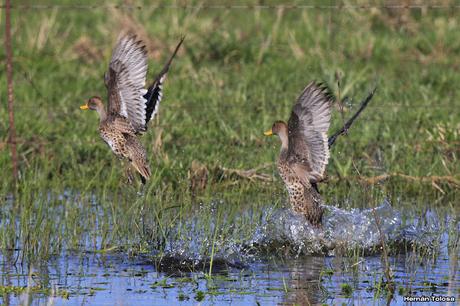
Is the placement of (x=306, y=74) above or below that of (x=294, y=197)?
above

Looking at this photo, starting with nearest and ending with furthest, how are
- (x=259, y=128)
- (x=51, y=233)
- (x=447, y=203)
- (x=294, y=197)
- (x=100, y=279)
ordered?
1. (x=100, y=279)
2. (x=51, y=233)
3. (x=294, y=197)
4. (x=447, y=203)
5. (x=259, y=128)

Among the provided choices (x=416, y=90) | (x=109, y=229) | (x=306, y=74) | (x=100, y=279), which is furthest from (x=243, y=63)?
(x=100, y=279)

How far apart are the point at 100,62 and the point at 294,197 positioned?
467cm

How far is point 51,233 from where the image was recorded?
285 inches

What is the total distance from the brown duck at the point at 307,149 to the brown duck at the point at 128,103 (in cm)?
87

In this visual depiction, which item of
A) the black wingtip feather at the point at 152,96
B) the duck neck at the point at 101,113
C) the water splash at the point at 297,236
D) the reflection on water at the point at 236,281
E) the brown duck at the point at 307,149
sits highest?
the black wingtip feather at the point at 152,96

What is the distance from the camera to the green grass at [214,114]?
7582mm

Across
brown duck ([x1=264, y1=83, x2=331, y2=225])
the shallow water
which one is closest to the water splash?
the shallow water

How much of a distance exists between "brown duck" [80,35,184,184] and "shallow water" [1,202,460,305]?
2.55 ft

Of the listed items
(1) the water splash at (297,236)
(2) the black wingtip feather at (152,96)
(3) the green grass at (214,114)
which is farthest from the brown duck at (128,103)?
(1) the water splash at (297,236)

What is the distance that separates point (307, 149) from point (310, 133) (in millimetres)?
136

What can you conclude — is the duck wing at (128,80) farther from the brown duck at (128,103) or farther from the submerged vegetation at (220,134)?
the submerged vegetation at (220,134)

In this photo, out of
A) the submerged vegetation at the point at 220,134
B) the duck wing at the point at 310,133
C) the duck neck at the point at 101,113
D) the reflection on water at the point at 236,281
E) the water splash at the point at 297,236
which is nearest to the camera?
the reflection on water at the point at 236,281

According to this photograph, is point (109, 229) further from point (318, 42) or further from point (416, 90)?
point (318, 42)
